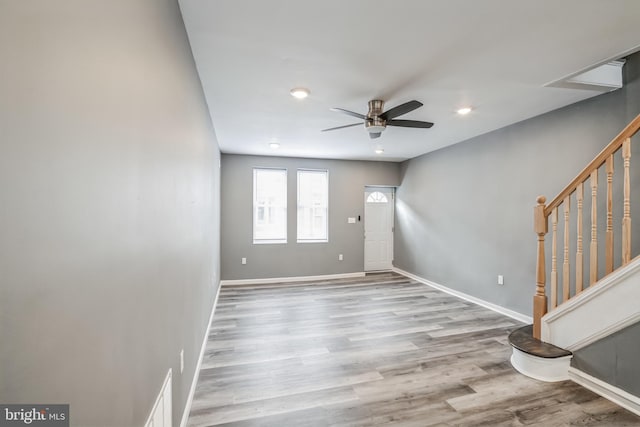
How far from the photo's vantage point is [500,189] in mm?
4125

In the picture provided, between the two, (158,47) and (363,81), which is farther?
(363,81)

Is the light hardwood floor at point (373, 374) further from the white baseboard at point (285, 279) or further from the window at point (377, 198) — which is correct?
the window at point (377, 198)

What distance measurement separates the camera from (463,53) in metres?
2.10

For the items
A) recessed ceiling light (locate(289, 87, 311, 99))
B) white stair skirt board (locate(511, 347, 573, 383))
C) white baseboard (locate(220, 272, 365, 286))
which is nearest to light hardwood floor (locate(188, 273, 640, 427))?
white stair skirt board (locate(511, 347, 573, 383))

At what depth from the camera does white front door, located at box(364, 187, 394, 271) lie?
22.1ft

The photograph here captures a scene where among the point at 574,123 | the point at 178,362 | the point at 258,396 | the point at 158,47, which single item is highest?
the point at 574,123

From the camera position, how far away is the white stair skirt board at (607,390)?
210 centimetres

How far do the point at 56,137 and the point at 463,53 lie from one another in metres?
2.41

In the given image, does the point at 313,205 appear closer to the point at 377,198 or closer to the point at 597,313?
the point at 377,198

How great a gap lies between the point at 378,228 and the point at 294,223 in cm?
208

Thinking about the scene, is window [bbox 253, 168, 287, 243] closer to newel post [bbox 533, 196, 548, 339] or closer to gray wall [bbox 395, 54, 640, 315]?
gray wall [bbox 395, 54, 640, 315]

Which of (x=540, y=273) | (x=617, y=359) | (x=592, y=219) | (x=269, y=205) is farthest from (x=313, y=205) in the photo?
(x=617, y=359)

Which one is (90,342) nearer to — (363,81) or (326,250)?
(363,81)

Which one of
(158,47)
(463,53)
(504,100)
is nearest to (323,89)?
(463,53)
